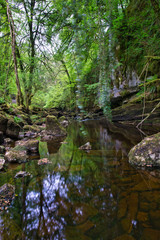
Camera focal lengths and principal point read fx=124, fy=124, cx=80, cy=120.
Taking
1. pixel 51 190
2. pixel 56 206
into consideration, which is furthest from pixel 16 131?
pixel 56 206

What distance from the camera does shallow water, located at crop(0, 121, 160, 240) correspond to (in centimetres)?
126

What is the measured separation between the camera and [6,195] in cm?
181

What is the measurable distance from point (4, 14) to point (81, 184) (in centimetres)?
1020

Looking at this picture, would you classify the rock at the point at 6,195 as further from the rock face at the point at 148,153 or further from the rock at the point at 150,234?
the rock face at the point at 148,153

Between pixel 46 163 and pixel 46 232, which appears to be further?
pixel 46 163

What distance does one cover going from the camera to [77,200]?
1.74 metres

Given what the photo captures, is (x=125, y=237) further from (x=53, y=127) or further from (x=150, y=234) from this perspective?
(x=53, y=127)

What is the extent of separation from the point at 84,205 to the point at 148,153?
1.74m

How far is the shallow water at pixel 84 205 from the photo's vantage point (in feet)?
4.14

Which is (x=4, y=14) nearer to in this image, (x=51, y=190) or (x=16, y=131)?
(x=16, y=131)

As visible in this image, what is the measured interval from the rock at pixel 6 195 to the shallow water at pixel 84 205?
8cm

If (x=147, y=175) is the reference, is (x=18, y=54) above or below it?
above

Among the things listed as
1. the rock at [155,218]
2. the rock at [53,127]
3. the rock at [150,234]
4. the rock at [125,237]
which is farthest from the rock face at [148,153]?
the rock at [53,127]

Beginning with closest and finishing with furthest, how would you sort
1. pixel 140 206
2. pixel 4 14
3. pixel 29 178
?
pixel 140 206 → pixel 29 178 → pixel 4 14
